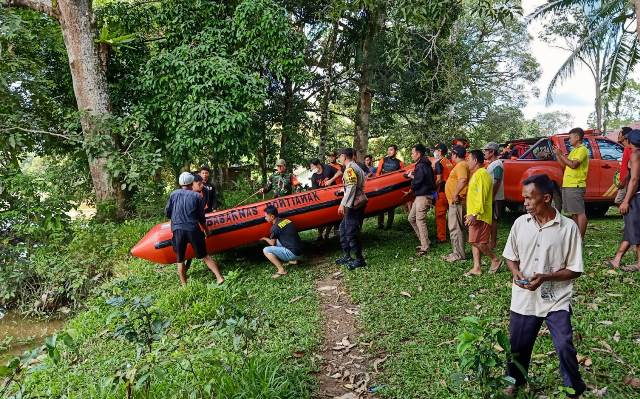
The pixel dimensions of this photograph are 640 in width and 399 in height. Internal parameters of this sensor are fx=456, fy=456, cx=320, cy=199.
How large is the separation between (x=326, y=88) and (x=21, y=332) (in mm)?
9576

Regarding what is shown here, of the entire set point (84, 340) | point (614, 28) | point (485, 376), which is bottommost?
point (84, 340)

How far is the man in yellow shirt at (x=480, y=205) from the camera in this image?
5.85 m

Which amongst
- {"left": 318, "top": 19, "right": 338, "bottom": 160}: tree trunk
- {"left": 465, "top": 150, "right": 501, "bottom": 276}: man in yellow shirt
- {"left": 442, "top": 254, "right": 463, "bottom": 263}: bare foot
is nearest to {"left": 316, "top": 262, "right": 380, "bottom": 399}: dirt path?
{"left": 442, "top": 254, "right": 463, "bottom": 263}: bare foot

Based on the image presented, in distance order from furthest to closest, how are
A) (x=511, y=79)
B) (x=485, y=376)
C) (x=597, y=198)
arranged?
(x=511, y=79) → (x=597, y=198) → (x=485, y=376)

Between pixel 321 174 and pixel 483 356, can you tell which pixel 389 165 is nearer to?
pixel 321 174

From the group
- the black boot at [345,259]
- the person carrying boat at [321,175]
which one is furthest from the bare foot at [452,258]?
the person carrying boat at [321,175]

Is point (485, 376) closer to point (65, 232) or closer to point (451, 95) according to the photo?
point (65, 232)

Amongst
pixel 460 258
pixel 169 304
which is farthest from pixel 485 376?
pixel 169 304

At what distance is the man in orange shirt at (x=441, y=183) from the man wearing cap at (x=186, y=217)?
3.89 meters

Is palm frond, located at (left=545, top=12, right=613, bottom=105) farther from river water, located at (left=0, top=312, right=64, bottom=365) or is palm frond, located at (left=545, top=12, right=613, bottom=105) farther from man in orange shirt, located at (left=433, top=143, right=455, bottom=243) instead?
river water, located at (left=0, top=312, right=64, bottom=365)

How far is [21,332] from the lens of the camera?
320 inches

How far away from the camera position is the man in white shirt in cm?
287

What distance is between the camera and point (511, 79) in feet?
54.9

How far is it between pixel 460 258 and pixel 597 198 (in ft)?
12.8
